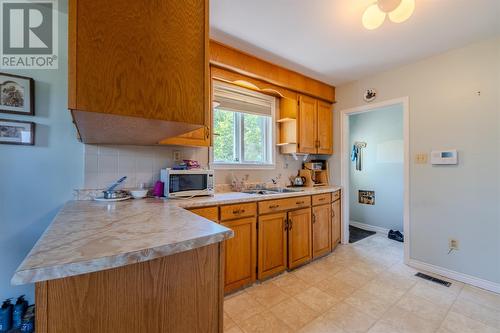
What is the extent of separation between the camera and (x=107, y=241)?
710 mm

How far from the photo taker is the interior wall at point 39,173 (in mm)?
1565

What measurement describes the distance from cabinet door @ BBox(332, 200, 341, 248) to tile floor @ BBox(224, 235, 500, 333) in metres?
0.55

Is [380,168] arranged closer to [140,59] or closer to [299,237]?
[299,237]

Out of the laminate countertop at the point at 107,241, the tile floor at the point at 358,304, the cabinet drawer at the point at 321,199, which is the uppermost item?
the laminate countertop at the point at 107,241

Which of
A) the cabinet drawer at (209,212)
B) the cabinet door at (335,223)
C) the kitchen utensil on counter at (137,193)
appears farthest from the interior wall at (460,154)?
the kitchen utensil on counter at (137,193)

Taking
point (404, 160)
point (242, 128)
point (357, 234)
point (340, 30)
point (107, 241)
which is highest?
point (340, 30)

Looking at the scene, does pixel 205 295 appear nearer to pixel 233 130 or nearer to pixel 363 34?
pixel 233 130

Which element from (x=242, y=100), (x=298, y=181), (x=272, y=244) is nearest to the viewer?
(x=272, y=244)

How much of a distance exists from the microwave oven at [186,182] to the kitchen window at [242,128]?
0.45m

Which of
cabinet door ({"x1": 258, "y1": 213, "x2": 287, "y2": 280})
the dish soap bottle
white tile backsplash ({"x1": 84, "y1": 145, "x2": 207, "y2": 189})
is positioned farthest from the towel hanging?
the dish soap bottle

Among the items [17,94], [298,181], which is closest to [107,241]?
[17,94]

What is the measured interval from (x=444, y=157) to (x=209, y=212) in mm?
2608

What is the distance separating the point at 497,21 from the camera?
1.87 m

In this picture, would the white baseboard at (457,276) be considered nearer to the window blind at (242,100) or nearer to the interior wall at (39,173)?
the window blind at (242,100)
